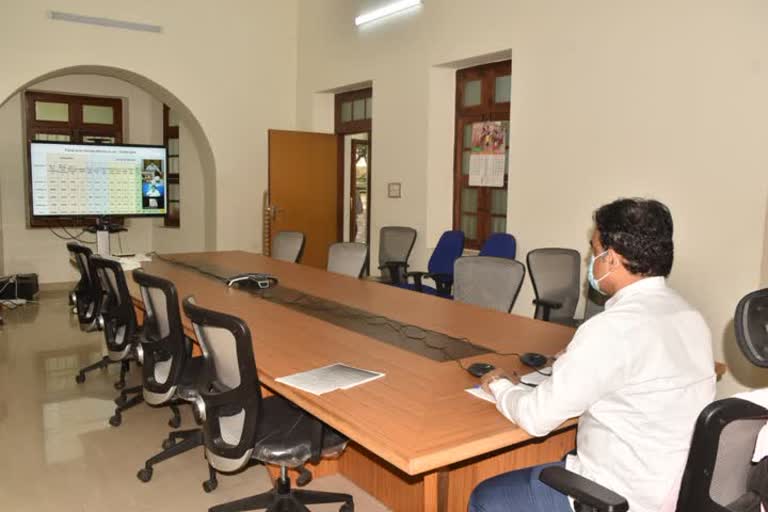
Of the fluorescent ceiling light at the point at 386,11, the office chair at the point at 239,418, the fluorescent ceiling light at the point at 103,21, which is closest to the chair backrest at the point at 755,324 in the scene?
the office chair at the point at 239,418

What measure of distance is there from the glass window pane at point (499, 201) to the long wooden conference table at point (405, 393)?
2064 mm

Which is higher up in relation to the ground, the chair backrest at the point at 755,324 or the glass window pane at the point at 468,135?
the glass window pane at the point at 468,135

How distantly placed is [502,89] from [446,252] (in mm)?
1540

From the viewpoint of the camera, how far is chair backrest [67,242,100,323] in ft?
13.2

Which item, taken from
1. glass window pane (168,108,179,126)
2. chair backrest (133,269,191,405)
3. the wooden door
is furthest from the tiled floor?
glass window pane (168,108,179,126)

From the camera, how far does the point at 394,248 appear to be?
6.03 m

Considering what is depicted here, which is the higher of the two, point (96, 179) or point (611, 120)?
point (611, 120)

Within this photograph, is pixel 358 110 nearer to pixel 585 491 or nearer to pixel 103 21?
pixel 103 21

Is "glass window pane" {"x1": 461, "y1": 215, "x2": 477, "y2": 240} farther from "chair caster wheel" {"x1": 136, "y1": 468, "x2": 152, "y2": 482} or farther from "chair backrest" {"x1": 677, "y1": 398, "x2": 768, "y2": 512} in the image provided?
"chair backrest" {"x1": 677, "y1": 398, "x2": 768, "y2": 512}

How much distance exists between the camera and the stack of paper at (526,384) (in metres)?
1.89

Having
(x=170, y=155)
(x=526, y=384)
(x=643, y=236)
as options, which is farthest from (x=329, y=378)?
(x=170, y=155)

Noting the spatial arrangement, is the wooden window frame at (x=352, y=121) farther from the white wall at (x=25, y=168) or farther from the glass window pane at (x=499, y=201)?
the white wall at (x=25, y=168)

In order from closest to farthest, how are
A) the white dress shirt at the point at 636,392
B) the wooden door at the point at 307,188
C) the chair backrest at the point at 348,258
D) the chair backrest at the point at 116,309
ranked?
the white dress shirt at the point at 636,392 → the chair backrest at the point at 116,309 → the chair backrest at the point at 348,258 → the wooden door at the point at 307,188

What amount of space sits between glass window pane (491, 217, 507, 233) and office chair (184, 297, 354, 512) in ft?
11.7
